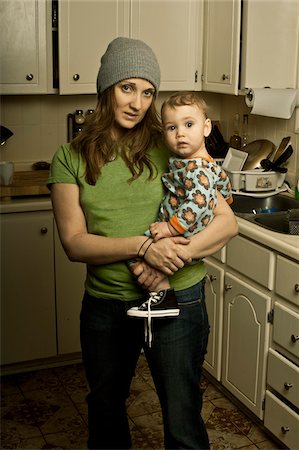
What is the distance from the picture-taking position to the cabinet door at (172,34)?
11.0 ft

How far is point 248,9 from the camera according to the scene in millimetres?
3131

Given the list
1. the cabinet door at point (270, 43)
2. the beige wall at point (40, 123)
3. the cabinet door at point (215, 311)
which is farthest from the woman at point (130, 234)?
the beige wall at point (40, 123)

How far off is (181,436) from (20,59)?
6.68ft

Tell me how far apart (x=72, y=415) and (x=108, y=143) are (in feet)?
4.95

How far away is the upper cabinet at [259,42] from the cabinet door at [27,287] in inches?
44.7

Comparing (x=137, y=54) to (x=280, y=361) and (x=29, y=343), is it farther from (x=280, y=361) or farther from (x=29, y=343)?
(x=29, y=343)

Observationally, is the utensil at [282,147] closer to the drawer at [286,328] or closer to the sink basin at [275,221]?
the sink basin at [275,221]

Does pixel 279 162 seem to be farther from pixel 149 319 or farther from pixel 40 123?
pixel 149 319

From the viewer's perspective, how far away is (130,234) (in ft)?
6.03

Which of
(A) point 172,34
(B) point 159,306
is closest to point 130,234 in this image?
(B) point 159,306

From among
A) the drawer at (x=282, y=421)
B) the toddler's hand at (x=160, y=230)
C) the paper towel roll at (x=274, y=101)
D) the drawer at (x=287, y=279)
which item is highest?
the paper towel roll at (x=274, y=101)

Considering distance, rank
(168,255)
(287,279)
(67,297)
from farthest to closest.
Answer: (67,297) → (287,279) → (168,255)

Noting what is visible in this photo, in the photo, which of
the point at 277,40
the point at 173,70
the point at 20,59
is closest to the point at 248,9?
the point at 277,40

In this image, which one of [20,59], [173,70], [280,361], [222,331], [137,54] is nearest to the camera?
[137,54]
